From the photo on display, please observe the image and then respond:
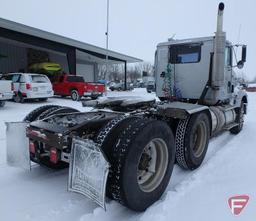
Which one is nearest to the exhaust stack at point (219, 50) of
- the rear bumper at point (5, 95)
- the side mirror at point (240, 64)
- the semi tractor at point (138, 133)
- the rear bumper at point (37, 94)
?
the semi tractor at point (138, 133)

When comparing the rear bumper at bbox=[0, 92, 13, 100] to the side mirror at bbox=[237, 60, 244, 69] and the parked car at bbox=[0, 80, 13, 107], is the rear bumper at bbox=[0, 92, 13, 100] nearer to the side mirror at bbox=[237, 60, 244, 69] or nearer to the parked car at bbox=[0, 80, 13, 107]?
the parked car at bbox=[0, 80, 13, 107]

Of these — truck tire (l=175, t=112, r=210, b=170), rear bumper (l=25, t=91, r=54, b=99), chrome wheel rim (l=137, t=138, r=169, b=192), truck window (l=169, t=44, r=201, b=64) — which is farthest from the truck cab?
rear bumper (l=25, t=91, r=54, b=99)

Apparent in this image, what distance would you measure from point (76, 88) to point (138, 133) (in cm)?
1417

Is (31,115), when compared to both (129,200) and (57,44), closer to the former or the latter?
(129,200)

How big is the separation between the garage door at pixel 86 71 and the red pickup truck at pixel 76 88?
43.2 ft

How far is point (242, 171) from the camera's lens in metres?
4.12

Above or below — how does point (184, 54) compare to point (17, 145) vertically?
above

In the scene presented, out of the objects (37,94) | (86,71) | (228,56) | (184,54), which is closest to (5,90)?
(37,94)

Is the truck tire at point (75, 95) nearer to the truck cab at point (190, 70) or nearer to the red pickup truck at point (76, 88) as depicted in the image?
the red pickup truck at point (76, 88)

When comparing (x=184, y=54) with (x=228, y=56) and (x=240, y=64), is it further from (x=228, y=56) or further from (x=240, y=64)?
(x=240, y=64)

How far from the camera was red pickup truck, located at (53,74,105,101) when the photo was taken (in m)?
16.3

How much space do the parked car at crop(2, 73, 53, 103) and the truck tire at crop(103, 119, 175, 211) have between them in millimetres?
11800

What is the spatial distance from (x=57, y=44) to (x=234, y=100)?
55.8ft

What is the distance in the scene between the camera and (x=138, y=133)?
2768 mm
